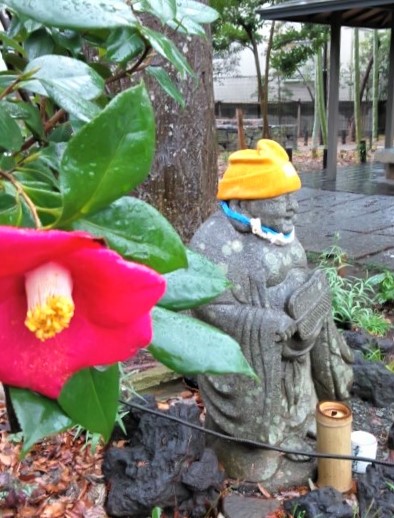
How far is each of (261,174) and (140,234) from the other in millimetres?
1794

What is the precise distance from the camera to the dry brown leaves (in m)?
2.40

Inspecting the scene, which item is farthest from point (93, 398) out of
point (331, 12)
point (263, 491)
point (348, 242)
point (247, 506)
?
point (331, 12)

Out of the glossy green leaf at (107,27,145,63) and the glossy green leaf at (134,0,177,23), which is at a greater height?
the glossy green leaf at (134,0,177,23)

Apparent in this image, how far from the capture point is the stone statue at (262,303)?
2207 mm

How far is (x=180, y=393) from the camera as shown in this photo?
3.22 metres

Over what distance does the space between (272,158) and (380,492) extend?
118 cm

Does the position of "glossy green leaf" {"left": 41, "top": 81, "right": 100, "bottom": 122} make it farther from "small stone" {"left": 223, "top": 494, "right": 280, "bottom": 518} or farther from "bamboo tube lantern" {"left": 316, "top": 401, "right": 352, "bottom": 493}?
"small stone" {"left": 223, "top": 494, "right": 280, "bottom": 518}

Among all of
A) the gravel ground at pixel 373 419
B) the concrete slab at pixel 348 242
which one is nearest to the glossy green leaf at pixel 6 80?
the gravel ground at pixel 373 419

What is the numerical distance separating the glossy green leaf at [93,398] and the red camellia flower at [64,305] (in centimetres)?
1

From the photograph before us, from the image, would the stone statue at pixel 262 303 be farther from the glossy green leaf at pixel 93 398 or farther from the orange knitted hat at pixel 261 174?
the glossy green leaf at pixel 93 398

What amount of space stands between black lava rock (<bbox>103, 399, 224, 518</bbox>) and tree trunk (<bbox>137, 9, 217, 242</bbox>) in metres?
1.42

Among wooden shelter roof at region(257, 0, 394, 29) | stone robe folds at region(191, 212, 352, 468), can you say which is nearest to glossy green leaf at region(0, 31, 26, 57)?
stone robe folds at region(191, 212, 352, 468)

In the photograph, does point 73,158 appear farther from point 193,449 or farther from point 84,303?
point 193,449

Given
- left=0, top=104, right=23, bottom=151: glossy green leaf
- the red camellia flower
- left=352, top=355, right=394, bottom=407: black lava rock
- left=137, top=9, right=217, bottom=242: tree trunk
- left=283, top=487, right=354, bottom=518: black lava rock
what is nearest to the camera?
the red camellia flower
